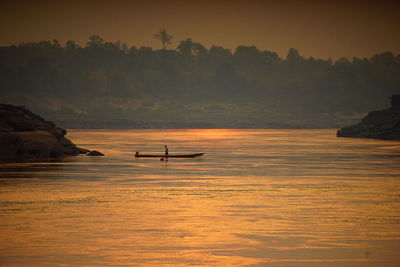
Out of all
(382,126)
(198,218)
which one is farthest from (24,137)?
(382,126)

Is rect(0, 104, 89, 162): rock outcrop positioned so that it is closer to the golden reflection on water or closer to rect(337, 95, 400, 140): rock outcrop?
the golden reflection on water

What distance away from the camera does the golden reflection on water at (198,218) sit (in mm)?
28000

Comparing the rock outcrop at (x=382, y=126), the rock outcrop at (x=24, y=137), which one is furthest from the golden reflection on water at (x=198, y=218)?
the rock outcrop at (x=382, y=126)

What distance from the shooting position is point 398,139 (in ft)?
543

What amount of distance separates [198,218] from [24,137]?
4342cm

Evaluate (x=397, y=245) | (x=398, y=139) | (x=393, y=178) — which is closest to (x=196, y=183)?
(x=393, y=178)

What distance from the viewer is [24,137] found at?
7638cm

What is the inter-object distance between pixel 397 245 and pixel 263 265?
619 cm

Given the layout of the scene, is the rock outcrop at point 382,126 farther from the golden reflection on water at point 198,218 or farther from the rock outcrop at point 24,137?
the golden reflection on water at point 198,218

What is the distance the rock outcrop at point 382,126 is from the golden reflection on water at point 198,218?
351 ft

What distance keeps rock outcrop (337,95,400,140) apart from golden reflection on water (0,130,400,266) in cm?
10706

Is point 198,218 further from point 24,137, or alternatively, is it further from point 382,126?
point 382,126

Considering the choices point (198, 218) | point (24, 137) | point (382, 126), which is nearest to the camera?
point (198, 218)

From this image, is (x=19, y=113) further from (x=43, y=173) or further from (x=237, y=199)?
(x=237, y=199)
